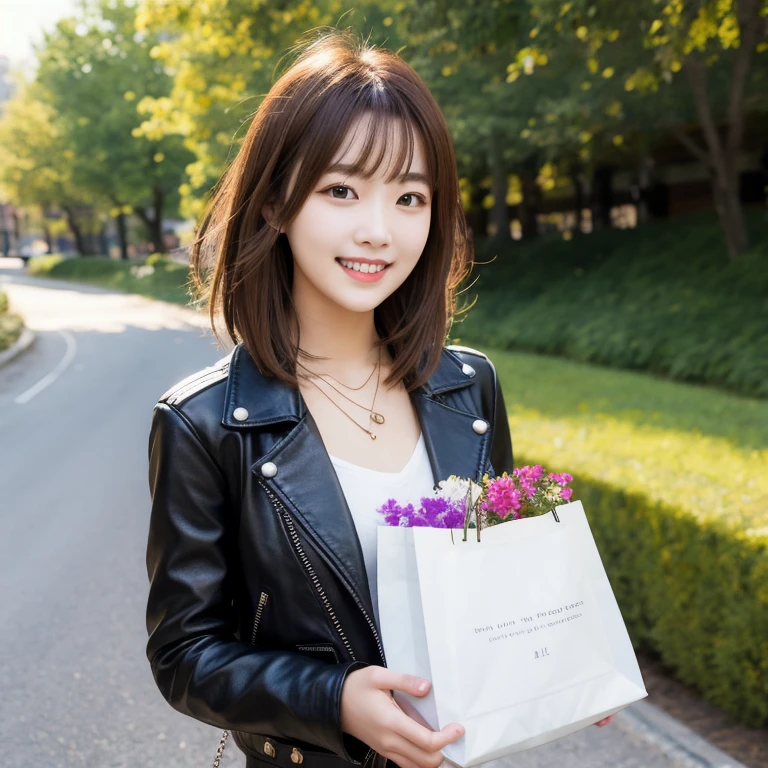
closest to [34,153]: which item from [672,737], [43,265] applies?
[43,265]

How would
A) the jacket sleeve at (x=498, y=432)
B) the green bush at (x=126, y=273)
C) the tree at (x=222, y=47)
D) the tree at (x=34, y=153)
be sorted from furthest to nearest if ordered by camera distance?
the tree at (x=34, y=153), the green bush at (x=126, y=273), the tree at (x=222, y=47), the jacket sleeve at (x=498, y=432)

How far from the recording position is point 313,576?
1.67 metres

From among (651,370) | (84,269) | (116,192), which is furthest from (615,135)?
(84,269)

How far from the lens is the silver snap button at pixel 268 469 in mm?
1686

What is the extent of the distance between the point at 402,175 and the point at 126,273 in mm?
42674

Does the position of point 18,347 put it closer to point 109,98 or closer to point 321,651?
point 321,651

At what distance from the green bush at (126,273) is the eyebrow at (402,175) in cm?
3003

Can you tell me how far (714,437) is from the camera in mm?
5711

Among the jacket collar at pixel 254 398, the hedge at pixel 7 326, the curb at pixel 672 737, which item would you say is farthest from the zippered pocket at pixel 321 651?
the hedge at pixel 7 326

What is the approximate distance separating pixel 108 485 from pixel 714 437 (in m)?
5.54

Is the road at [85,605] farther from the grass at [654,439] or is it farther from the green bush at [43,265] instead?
the green bush at [43,265]

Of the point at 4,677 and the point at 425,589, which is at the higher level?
the point at 425,589

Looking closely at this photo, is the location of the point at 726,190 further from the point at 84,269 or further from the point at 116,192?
the point at 84,269

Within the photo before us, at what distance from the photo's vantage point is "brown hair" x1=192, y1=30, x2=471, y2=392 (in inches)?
66.7
